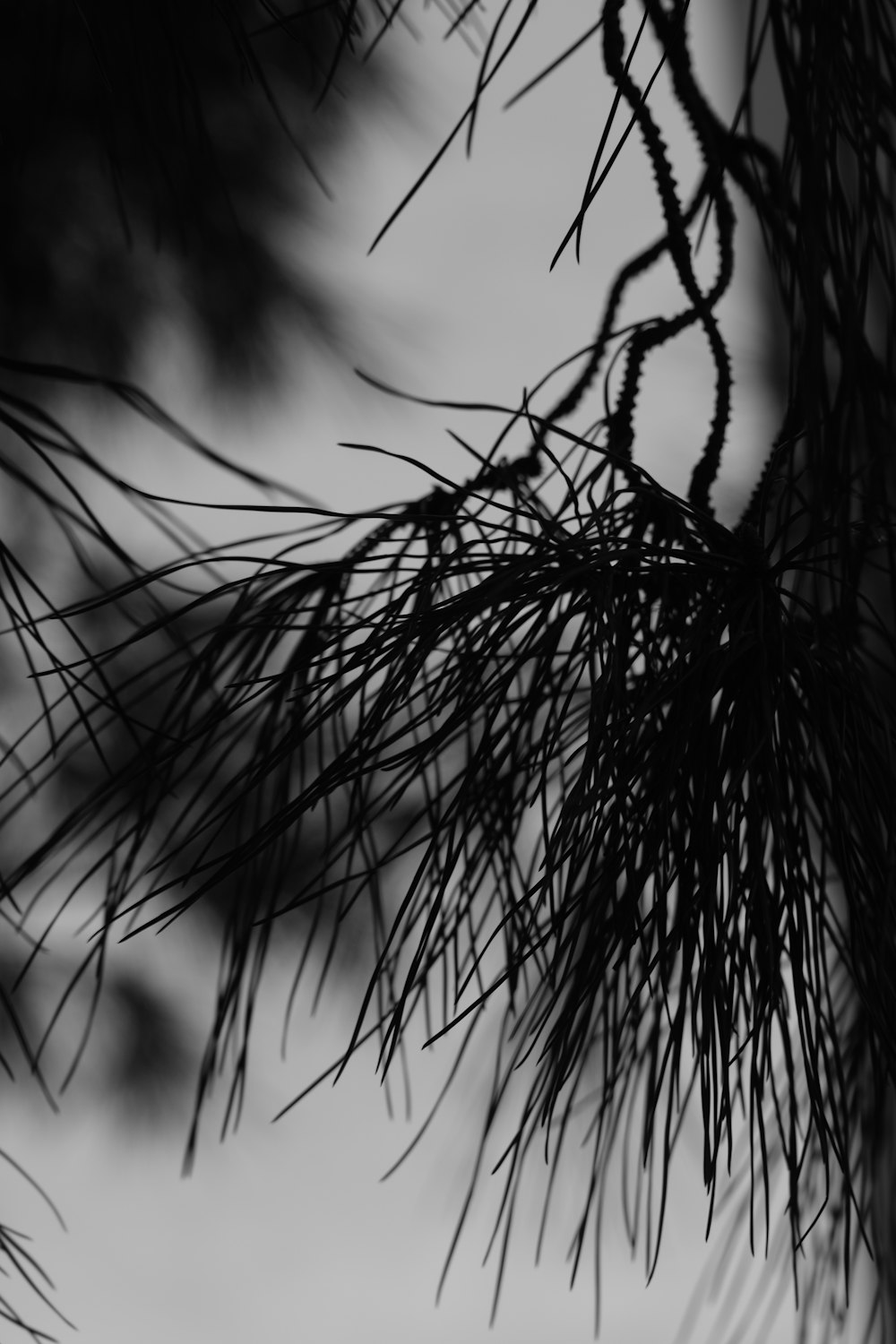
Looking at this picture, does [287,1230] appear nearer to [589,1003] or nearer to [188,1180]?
[188,1180]

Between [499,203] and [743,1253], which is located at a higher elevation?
[499,203]

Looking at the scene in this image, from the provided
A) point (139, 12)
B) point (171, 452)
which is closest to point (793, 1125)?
point (139, 12)

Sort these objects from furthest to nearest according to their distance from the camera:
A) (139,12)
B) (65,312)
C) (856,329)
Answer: (65,312), (139,12), (856,329)

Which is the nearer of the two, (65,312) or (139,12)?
(139,12)

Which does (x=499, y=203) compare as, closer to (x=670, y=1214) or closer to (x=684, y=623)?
(x=684, y=623)

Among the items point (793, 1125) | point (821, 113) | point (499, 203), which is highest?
point (499, 203)

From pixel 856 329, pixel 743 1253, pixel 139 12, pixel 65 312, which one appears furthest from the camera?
pixel 743 1253

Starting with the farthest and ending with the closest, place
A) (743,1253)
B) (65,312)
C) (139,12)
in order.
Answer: (743,1253), (65,312), (139,12)

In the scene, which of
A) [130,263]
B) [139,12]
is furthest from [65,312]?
[139,12]

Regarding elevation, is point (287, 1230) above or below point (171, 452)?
below

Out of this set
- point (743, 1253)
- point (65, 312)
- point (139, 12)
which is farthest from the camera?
point (743, 1253)
